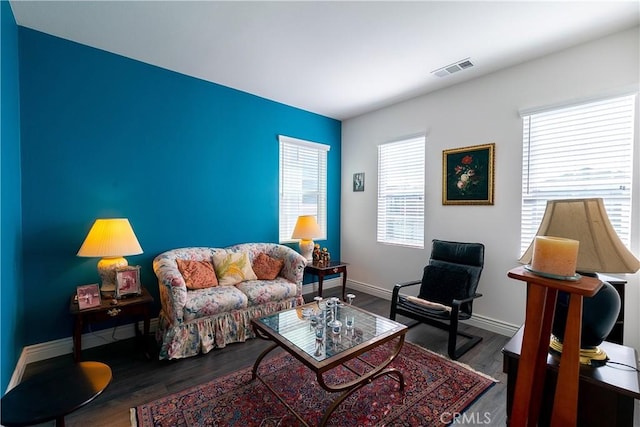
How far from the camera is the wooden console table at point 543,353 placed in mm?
1108

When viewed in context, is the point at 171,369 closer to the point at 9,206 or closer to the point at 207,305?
the point at 207,305

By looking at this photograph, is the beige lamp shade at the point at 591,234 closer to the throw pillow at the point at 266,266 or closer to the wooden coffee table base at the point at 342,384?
the wooden coffee table base at the point at 342,384

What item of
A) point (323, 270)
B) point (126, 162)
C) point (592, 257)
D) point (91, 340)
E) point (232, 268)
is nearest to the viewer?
point (592, 257)

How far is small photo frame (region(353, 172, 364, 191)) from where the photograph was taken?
453 centimetres

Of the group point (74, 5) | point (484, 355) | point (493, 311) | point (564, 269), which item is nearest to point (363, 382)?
point (564, 269)

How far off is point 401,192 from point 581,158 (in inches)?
75.2

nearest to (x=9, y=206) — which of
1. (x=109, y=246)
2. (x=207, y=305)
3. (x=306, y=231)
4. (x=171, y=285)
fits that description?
(x=109, y=246)

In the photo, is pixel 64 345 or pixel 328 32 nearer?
pixel 328 32

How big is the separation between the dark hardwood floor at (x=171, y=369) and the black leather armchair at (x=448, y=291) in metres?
0.18

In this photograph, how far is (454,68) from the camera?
297 cm

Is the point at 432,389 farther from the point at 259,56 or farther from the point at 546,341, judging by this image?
the point at 259,56

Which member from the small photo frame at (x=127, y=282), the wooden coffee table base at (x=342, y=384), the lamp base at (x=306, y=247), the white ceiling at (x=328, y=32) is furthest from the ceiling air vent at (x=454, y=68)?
the small photo frame at (x=127, y=282)

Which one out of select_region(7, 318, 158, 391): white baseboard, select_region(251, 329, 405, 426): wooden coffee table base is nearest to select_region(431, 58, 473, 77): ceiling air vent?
select_region(251, 329, 405, 426): wooden coffee table base


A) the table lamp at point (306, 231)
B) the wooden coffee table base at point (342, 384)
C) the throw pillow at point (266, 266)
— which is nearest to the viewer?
the wooden coffee table base at point (342, 384)
